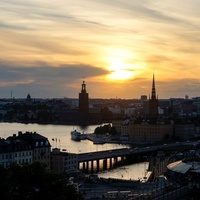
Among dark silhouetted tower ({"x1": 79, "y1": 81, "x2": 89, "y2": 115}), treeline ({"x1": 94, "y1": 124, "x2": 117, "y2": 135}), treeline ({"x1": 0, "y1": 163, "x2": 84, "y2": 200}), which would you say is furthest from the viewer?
dark silhouetted tower ({"x1": 79, "y1": 81, "x2": 89, "y2": 115})

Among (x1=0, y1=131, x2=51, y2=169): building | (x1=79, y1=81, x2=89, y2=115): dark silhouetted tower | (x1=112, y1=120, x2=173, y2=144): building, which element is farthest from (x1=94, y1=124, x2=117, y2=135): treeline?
(x1=79, y1=81, x2=89, y2=115): dark silhouetted tower

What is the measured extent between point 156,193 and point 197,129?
37.6 m

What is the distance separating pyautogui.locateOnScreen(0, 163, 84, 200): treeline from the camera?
8891 millimetres

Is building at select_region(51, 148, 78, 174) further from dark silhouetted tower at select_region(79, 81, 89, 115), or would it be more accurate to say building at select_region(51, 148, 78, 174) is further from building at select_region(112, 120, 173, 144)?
dark silhouetted tower at select_region(79, 81, 89, 115)

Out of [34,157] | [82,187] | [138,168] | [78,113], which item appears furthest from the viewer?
[78,113]

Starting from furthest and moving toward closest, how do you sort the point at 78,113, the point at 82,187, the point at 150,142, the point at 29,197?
the point at 78,113
the point at 150,142
the point at 82,187
the point at 29,197

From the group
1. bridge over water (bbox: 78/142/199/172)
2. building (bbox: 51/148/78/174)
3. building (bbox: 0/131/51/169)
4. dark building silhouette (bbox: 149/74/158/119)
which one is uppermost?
dark building silhouette (bbox: 149/74/158/119)

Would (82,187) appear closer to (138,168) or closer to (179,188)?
(179,188)

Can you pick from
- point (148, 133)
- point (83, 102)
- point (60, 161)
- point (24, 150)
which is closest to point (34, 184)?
point (24, 150)

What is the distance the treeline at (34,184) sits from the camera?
889cm

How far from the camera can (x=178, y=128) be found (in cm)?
4634

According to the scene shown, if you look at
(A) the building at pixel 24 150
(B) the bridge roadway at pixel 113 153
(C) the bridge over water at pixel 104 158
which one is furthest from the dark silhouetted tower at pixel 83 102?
(A) the building at pixel 24 150

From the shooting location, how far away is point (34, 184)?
907 cm

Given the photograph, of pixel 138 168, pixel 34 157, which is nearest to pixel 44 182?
pixel 34 157
